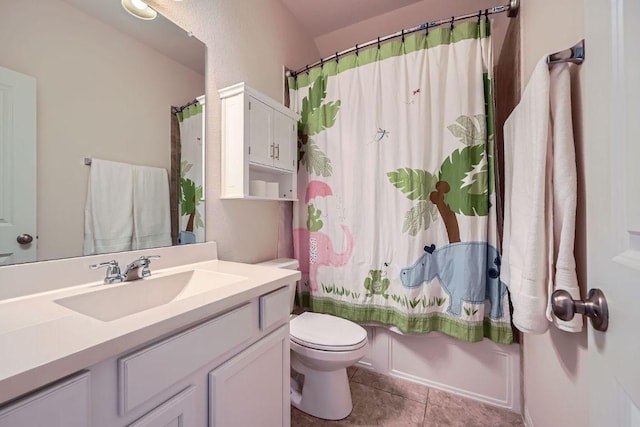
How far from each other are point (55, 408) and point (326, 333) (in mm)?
1106

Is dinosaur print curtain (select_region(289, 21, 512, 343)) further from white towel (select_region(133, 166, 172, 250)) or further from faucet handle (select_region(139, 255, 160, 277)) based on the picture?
faucet handle (select_region(139, 255, 160, 277))

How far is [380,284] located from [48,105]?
5.67 feet

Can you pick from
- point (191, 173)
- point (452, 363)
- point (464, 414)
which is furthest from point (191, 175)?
point (464, 414)

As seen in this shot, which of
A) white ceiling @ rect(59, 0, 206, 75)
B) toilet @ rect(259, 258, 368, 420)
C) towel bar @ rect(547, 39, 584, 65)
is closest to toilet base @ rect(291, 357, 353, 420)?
toilet @ rect(259, 258, 368, 420)

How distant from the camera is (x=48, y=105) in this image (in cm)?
82

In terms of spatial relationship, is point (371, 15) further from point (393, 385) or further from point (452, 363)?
point (393, 385)

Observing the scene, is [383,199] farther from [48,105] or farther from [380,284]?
[48,105]

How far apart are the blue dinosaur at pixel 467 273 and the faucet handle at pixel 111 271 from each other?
150cm

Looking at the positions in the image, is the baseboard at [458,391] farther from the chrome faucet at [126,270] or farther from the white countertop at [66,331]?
the chrome faucet at [126,270]

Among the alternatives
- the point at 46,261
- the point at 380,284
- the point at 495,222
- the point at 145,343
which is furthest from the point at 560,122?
the point at 46,261

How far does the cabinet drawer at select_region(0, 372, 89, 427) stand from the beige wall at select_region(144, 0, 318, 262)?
91cm

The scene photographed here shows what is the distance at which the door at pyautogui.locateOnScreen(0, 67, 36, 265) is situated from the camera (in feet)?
2.46

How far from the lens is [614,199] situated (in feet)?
1.30

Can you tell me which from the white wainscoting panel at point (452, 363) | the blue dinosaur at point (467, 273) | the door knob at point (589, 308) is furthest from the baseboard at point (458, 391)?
the door knob at point (589, 308)
